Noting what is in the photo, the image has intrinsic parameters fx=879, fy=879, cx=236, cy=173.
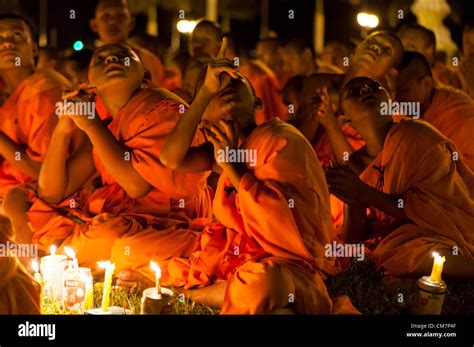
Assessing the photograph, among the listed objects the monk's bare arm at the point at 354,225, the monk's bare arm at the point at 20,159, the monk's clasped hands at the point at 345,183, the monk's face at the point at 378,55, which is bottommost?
the monk's bare arm at the point at 354,225

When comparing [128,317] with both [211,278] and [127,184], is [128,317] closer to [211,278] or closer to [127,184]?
[211,278]

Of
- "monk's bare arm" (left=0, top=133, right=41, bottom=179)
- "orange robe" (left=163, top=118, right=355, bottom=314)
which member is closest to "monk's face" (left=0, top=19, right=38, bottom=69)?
"monk's bare arm" (left=0, top=133, right=41, bottom=179)

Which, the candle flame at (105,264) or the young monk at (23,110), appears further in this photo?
the young monk at (23,110)

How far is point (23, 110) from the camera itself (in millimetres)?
6094

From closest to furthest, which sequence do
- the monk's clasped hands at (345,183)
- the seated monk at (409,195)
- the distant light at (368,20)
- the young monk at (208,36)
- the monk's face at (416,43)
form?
the monk's clasped hands at (345,183) → the seated monk at (409,195) → the young monk at (208,36) → the monk's face at (416,43) → the distant light at (368,20)

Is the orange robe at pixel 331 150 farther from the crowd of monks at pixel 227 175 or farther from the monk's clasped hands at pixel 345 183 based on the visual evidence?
the monk's clasped hands at pixel 345 183

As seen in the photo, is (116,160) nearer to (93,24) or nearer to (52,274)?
(52,274)

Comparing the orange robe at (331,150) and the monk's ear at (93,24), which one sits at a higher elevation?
the monk's ear at (93,24)

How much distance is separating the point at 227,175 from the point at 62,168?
4.28ft

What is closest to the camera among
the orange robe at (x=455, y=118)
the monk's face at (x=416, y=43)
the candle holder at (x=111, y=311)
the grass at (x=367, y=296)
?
the candle holder at (x=111, y=311)

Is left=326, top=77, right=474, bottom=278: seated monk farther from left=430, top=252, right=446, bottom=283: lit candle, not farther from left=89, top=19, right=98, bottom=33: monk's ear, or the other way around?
left=89, top=19, right=98, bottom=33: monk's ear

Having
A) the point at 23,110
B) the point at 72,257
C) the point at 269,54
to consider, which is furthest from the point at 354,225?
the point at 269,54

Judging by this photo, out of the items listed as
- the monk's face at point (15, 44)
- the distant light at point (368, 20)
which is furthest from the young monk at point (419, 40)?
the monk's face at point (15, 44)

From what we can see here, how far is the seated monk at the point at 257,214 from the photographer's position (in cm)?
457
